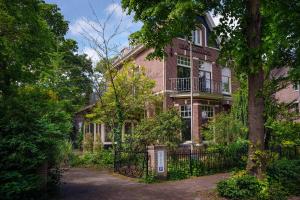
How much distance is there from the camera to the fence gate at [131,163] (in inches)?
539

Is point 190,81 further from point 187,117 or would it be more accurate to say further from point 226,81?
point 226,81

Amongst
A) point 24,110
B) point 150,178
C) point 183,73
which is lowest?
point 150,178

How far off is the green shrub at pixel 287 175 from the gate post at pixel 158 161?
413 centimetres

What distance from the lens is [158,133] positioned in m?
17.1

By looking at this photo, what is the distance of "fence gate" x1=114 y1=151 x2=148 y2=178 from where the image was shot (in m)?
13.7

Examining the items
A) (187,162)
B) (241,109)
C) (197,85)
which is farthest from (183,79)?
(187,162)

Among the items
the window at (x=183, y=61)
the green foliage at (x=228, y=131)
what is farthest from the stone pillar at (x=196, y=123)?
the green foliage at (x=228, y=131)

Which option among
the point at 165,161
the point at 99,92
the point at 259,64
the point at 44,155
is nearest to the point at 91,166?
the point at 99,92

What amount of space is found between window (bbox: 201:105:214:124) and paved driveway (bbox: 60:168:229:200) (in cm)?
863

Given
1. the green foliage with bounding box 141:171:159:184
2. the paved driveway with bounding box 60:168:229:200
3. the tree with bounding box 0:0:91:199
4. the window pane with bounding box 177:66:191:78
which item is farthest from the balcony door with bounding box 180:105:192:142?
the tree with bounding box 0:0:91:199

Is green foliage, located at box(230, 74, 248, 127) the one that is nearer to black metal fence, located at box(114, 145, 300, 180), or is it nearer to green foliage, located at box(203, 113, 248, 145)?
green foliage, located at box(203, 113, 248, 145)

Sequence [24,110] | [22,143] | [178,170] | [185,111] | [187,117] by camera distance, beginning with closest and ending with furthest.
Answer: [22,143]
[24,110]
[178,170]
[187,117]
[185,111]

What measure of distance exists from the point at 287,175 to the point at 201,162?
4.54 metres

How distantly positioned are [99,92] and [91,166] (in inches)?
202
